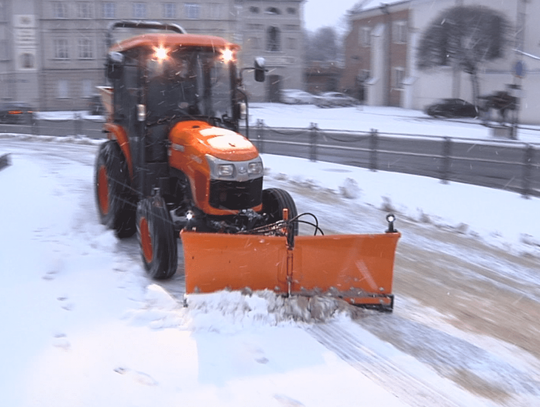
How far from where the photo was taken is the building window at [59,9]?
47.5 m

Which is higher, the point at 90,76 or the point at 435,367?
the point at 90,76

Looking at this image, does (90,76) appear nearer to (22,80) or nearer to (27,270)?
(22,80)

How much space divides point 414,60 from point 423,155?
2754 cm

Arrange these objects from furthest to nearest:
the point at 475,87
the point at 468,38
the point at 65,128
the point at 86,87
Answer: the point at 86,87 < the point at 475,87 < the point at 468,38 < the point at 65,128

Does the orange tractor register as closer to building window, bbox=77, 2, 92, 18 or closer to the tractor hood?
the tractor hood

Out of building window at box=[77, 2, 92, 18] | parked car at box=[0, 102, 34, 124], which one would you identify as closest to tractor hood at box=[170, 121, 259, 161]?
parked car at box=[0, 102, 34, 124]

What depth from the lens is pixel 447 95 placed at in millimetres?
39031

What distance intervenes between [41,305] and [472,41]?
33285 mm

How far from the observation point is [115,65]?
22.6ft

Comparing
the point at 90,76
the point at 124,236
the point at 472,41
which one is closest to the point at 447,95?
the point at 472,41

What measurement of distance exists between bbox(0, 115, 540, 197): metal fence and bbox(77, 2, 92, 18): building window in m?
25.9

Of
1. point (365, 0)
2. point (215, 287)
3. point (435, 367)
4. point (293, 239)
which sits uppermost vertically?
point (365, 0)

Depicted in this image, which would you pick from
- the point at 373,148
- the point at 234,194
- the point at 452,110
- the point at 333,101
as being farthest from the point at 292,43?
the point at 234,194

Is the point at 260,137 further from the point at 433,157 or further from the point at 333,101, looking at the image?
the point at 333,101
